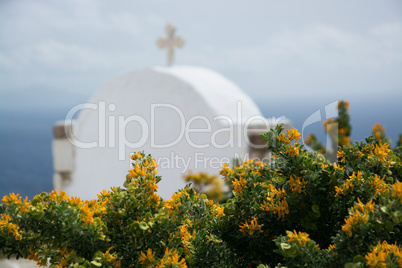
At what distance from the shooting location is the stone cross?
5.57 meters

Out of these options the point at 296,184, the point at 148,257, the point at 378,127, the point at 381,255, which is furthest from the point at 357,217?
the point at 378,127

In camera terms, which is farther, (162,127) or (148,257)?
(162,127)

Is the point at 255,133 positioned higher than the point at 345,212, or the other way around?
the point at 255,133

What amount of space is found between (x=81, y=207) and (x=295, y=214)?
1.98 ft

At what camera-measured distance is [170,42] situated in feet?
18.3

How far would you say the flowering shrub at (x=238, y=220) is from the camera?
3.39 feet

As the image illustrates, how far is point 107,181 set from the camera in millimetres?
5250

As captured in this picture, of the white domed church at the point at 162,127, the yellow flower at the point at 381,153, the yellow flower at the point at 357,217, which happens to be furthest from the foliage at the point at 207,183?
the yellow flower at the point at 357,217

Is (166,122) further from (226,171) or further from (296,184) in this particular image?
(296,184)

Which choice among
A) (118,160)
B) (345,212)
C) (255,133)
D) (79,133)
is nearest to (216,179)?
(255,133)

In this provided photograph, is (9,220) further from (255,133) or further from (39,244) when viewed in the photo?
(255,133)

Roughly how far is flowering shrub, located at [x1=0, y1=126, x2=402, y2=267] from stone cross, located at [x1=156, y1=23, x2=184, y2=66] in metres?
4.37

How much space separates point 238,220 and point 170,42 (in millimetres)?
4558

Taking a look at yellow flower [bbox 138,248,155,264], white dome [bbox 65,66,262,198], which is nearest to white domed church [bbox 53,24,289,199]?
white dome [bbox 65,66,262,198]
